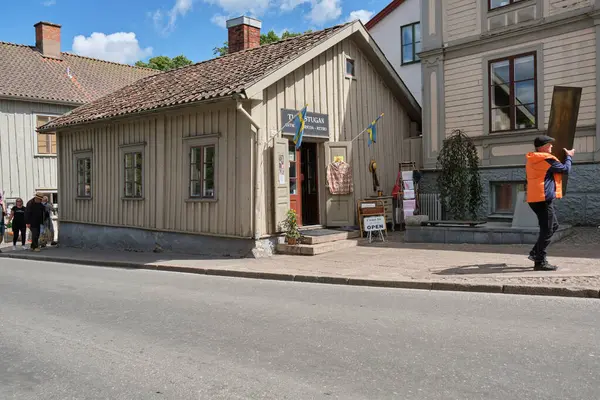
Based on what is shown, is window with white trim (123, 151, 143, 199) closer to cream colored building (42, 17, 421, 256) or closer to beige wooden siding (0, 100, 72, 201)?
cream colored building (42, 17, 421, 256)

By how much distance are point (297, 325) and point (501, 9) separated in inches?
471

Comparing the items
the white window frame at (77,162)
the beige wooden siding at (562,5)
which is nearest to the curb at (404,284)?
the white window frame at (77,162)

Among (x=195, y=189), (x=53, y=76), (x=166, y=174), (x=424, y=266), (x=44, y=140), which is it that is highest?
(x=53, y=76)

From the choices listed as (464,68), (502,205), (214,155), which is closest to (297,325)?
(214,155)

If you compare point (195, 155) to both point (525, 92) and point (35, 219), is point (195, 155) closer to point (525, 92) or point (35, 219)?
point (35, 219)

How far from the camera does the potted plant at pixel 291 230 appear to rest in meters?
11.9

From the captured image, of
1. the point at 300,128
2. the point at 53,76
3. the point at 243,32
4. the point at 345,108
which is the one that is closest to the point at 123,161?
the point at 243,32

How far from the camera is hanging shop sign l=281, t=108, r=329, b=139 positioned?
12.5 m

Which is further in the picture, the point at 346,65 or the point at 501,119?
the point at 501,119

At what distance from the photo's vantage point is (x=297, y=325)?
19.6ft

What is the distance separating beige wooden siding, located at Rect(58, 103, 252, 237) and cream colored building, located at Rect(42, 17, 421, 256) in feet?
0.10

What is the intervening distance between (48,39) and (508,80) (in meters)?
20.9

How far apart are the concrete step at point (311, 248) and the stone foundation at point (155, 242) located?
0.87 feet

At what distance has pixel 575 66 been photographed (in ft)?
43.7
